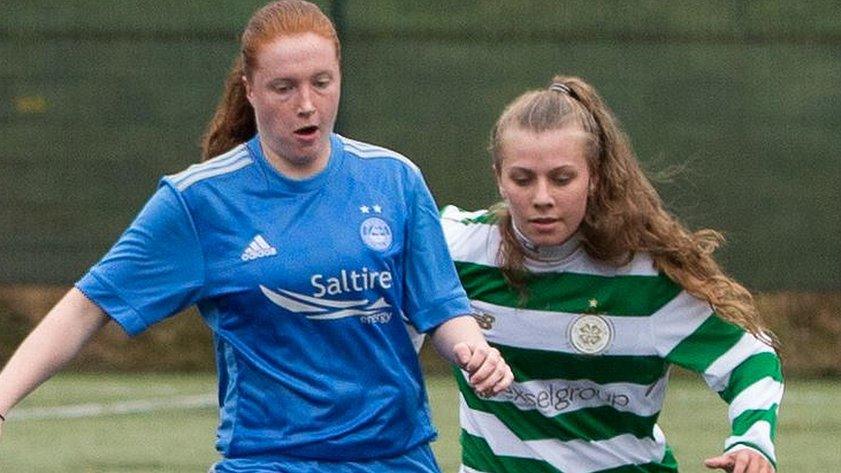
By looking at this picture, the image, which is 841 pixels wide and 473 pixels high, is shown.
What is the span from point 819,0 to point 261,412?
6.72 m

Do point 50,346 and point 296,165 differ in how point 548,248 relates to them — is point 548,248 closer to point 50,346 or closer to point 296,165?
point 296,165

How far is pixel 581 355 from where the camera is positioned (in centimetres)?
510

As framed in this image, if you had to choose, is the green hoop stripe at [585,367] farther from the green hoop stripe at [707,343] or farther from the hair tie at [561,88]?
the hair tie at [561,88]

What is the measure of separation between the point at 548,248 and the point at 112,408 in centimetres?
527

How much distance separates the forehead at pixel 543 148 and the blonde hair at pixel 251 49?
0.57 m

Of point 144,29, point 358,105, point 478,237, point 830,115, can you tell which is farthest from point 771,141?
point 478,237

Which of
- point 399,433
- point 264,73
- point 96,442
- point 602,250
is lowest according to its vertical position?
point 96,442

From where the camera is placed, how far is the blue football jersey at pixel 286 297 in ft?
14.3

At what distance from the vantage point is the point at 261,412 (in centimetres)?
438

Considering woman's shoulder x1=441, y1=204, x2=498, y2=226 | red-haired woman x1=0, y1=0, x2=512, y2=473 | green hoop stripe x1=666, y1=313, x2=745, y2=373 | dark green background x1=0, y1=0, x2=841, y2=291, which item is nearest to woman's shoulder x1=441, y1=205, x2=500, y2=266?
woman's shoulder x1=441, y1=204, x2=498, y2=226

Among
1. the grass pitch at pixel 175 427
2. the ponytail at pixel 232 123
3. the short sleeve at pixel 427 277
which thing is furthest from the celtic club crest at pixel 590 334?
the grass pitch at pixel 175 427

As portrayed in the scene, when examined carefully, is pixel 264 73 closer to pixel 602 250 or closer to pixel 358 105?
pixel 602 250

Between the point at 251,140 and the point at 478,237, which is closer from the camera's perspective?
the point at 251,140

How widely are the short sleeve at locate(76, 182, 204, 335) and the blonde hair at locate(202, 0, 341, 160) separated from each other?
34 cm
